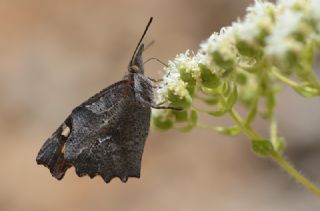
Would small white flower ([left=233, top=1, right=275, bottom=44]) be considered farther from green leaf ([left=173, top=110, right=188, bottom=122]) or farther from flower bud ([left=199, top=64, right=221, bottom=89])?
green leaf ([left=173, top=110, right=188, bottom=122])

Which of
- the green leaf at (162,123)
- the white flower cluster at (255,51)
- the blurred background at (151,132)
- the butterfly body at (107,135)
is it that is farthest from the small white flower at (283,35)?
the blurred background at (151,132)

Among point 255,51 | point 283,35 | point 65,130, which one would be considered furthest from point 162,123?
point 283,35

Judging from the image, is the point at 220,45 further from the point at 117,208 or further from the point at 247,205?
the point at 117,208

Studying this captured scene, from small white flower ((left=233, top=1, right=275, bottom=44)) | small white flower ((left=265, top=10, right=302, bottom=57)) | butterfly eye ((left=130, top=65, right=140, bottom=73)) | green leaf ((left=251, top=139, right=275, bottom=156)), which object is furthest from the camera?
butterfly eye ((left=130, top=65, right=140, bottom=73))

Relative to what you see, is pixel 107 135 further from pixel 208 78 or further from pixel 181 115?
pixel 208 78

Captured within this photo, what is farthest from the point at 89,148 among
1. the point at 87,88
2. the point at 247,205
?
the point at 87,88

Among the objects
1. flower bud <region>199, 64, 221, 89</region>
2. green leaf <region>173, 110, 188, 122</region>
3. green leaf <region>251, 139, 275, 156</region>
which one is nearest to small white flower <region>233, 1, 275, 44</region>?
flower bud <region>199, 64, 221, 89</region>

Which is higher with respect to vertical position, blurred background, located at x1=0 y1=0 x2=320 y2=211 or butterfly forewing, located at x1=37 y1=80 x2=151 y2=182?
blurred background, located at x1=0 y1=0 x2=320 y2=211
